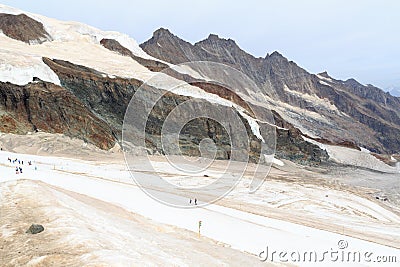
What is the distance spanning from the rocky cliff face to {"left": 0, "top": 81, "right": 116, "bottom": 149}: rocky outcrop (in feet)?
276

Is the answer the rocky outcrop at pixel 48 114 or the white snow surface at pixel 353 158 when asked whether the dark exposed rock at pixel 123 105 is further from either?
the white snow surface at pixel 353 158

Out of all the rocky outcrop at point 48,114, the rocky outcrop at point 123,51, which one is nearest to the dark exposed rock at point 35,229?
the rocky outcrop at point 48,114

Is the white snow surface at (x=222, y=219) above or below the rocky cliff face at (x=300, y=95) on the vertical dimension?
below

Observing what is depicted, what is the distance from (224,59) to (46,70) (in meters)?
124

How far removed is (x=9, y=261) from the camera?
36.3 ft

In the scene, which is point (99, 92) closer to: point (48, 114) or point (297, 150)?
point (48, 114)

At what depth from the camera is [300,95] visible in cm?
18100

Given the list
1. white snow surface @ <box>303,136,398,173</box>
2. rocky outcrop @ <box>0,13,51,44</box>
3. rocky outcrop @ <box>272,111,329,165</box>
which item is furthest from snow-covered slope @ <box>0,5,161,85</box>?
white snow surface @ <box>303,136,398,173</box>

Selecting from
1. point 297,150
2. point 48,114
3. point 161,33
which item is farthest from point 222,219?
point 161,33

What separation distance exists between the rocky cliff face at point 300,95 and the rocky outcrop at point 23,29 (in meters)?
49.4

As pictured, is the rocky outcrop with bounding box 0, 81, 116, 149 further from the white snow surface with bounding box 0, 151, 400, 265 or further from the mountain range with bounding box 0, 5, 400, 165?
the white snow surface with bounding box 0, 151, 400, 265

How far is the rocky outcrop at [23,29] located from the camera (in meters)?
90.7

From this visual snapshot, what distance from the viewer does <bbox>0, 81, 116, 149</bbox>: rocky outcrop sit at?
5372 centimetres

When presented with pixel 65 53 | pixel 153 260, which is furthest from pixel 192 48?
pixel 153 260
